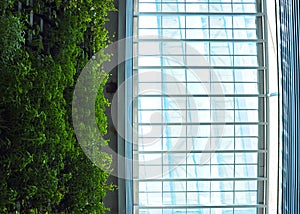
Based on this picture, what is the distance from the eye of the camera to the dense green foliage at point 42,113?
15.7 ft

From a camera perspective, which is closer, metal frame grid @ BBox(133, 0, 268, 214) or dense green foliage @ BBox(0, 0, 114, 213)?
dense green foliage @ BBox(0, 0, 114, 213)

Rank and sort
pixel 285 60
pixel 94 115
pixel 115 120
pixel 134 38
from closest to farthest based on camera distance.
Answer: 1. pixel 94 115
2. pixel 285 60
3. pixel 115 120
4. pixel 134 38

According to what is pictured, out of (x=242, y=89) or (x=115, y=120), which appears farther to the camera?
(x=242, y=89)

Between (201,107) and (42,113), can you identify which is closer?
(42,113)

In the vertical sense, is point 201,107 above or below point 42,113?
above

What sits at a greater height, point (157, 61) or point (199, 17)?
point (199, 17)

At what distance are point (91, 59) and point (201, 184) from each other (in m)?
4.46

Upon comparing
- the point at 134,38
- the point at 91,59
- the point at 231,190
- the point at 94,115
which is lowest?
the point at 231,190

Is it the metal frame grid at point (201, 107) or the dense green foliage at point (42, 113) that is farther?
the metal frame grid at point (201, 107)

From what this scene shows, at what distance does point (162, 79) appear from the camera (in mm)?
11578

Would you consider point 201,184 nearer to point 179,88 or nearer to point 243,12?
point 179,88

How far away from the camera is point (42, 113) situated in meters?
5.39

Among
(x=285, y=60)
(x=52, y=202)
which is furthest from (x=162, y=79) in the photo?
(x=52, y=202)

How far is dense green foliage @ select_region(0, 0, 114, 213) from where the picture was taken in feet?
15.7
